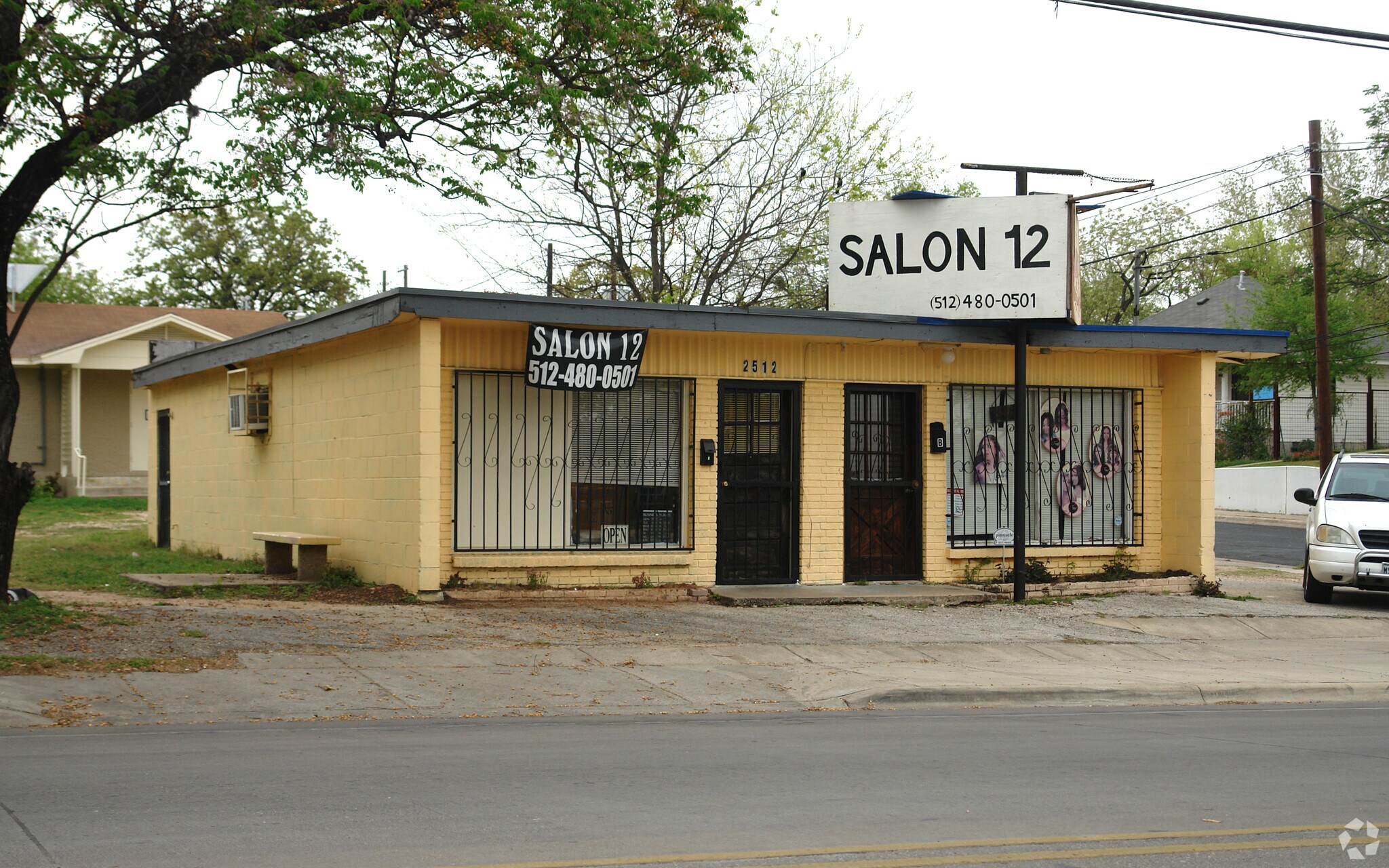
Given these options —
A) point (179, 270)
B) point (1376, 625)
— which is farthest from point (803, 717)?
point (179, 270)

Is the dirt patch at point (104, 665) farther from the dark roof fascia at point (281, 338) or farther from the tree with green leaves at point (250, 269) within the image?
the tree with green leaves at point (250, 269)

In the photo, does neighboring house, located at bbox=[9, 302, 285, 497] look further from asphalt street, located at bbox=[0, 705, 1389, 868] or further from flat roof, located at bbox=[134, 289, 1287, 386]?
asphalt street, located at bbox=[0, 705, 1389, 868]

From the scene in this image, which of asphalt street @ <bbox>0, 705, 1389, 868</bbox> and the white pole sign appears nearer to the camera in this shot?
asphalt street @ <bbox>0, 705, 1389, 868</bbox>

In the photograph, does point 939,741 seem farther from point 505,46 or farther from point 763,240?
point 763,240

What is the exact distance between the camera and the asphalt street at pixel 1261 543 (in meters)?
24.9

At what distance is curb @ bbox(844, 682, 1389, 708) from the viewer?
413 inches

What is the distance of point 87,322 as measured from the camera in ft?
117

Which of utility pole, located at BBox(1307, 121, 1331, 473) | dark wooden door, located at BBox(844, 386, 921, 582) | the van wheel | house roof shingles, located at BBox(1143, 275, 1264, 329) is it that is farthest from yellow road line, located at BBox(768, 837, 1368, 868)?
house roof shingles, located at BBox(1143, 275, 1264, 329)

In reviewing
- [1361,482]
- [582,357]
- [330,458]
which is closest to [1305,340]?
[1361,482]

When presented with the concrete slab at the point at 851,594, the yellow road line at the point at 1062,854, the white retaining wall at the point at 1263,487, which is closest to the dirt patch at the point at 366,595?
the concrete slab at the point at 851,594

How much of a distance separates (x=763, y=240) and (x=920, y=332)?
39.4ft

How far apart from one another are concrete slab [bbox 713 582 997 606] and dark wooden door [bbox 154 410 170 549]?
39.4 ft

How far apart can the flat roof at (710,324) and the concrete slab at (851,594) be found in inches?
119

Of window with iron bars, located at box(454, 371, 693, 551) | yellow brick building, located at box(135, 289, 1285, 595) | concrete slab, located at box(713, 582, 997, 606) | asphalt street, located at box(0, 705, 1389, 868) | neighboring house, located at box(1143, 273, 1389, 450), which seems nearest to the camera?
asphalt street, located at box(0, 705, 1389, 868)
